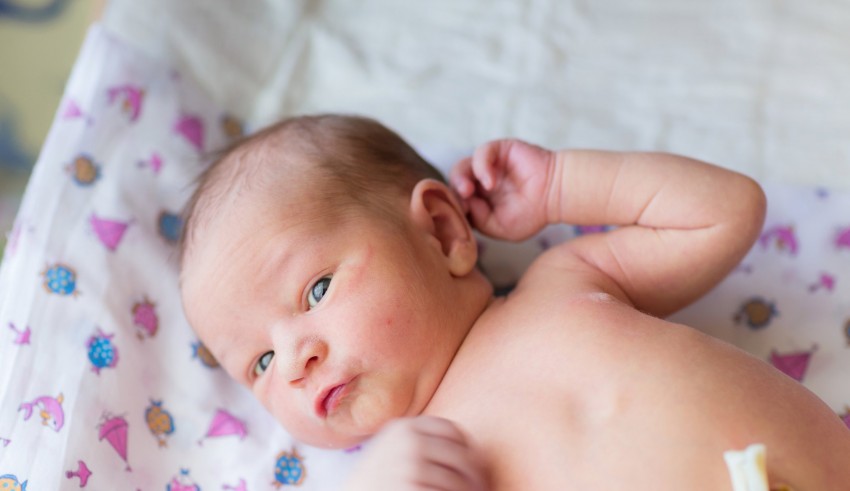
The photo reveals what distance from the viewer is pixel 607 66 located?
5.52 ft

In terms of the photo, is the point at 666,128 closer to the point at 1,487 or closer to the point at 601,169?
the point at 601,169

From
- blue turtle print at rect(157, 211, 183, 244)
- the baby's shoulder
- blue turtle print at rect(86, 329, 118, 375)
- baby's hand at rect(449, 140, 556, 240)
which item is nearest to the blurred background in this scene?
blue turtle print at rect(157, 211, 183, 244)

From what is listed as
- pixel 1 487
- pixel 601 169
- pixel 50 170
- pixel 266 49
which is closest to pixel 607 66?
pixel 601 169

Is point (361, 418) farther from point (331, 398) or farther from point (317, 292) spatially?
point (317, 292)

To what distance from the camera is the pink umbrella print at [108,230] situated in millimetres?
1398

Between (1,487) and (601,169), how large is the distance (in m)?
0.92

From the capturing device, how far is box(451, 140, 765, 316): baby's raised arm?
4.12 ft

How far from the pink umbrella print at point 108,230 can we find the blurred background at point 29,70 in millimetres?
656

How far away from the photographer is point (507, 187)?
1379 millimetres

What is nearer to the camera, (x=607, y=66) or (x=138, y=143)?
(x=138, y=143)

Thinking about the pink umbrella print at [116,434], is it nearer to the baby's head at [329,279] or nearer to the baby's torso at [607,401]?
the baby's head at [329,279]

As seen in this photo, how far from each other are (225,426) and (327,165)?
451mm

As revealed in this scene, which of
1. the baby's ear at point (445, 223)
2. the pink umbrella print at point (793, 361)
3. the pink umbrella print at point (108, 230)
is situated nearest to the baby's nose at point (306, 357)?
the baby's ear at point (445, 223)

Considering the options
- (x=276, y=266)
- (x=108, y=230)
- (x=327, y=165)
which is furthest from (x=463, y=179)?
(x=108, y=230)
